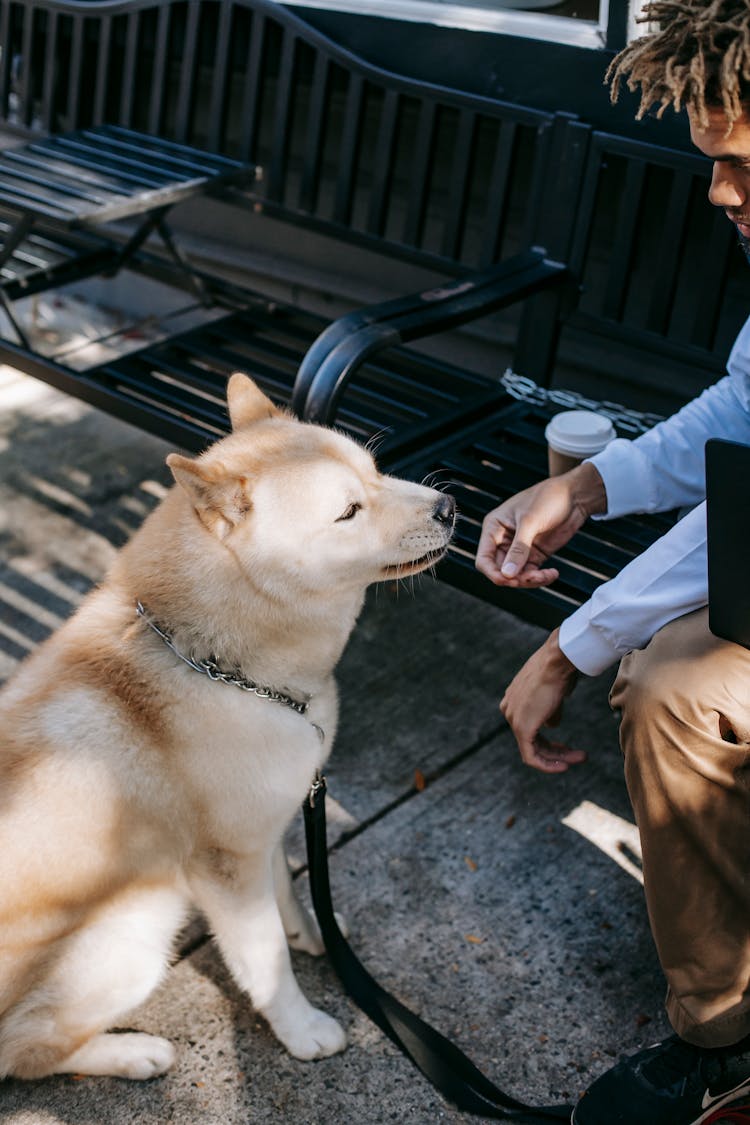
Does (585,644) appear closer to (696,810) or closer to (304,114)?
(696,810)

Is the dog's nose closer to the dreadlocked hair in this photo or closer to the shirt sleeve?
the shirt sleeve

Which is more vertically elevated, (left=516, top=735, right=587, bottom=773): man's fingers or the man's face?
the man's face

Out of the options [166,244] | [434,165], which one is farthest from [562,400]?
[166,244]

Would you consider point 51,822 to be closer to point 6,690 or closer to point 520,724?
point 6,690

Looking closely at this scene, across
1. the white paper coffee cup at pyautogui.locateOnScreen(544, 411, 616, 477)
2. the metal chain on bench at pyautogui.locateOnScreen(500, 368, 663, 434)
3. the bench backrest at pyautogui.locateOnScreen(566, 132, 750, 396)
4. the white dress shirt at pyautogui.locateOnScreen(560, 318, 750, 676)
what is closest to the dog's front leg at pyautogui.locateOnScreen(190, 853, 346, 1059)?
the white dress shirt at pyautogui.locateOnScreen(560, 318, 750, 676)

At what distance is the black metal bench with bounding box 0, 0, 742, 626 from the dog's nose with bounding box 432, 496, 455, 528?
0.49m

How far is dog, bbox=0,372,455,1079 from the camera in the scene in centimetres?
221

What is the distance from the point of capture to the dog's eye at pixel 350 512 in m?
2.36

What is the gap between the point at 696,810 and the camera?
2.19m

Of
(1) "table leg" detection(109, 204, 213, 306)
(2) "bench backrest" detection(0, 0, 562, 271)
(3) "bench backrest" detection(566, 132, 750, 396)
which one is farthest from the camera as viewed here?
(1) "table leg" detection(109, 204, 213, 306)

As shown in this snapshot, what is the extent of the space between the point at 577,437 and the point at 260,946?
1.47 metres

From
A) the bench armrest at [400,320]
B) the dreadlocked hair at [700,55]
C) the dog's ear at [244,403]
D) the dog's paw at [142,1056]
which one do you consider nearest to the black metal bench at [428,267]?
the bench armrest at [400,320]

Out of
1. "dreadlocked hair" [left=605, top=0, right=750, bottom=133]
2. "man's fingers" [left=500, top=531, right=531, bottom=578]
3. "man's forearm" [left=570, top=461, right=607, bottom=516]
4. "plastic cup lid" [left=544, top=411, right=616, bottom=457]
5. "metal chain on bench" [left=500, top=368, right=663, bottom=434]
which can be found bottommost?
"man's fingers" [left=500, top=531, right=531, bottom=578]

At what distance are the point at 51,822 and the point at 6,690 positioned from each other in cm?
37
